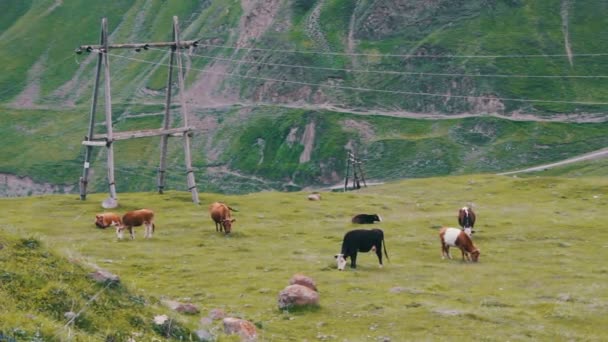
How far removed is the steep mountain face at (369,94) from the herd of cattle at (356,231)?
257 ft

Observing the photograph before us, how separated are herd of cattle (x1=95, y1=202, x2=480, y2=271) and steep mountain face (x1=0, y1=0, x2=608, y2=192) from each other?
78.3 meters

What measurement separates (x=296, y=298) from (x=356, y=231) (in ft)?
28.9

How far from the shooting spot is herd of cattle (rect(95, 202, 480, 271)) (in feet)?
131

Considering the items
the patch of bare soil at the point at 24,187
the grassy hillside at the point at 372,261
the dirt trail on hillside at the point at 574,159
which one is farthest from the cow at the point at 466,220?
the patch of bare soil at the point at 24,187

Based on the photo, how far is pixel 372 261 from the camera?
41.8 meters

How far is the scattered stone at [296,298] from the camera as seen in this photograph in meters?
31.7

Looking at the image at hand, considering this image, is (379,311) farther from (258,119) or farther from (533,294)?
(258,119)

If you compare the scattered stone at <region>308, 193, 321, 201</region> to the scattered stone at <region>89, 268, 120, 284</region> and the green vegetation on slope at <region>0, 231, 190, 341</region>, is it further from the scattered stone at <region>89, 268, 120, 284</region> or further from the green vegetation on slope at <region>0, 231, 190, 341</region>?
Result: the scattered stone at <region>89, 268, 120, 284</region>

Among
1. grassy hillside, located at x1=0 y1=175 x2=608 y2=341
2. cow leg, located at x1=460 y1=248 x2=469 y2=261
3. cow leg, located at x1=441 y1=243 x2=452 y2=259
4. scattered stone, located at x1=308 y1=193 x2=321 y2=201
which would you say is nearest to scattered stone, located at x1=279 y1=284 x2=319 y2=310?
grassy hillside, located at x1=0 y1=175 x2=608 y2=341

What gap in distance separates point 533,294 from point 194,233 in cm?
2126

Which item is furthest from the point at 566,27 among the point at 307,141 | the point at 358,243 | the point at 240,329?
the point at 240,329

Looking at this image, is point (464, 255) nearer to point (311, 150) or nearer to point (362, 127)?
point (311, 150)

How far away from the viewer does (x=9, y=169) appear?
164 meters

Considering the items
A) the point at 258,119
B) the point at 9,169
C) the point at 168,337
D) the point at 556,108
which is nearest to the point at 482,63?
the point at 556,108
